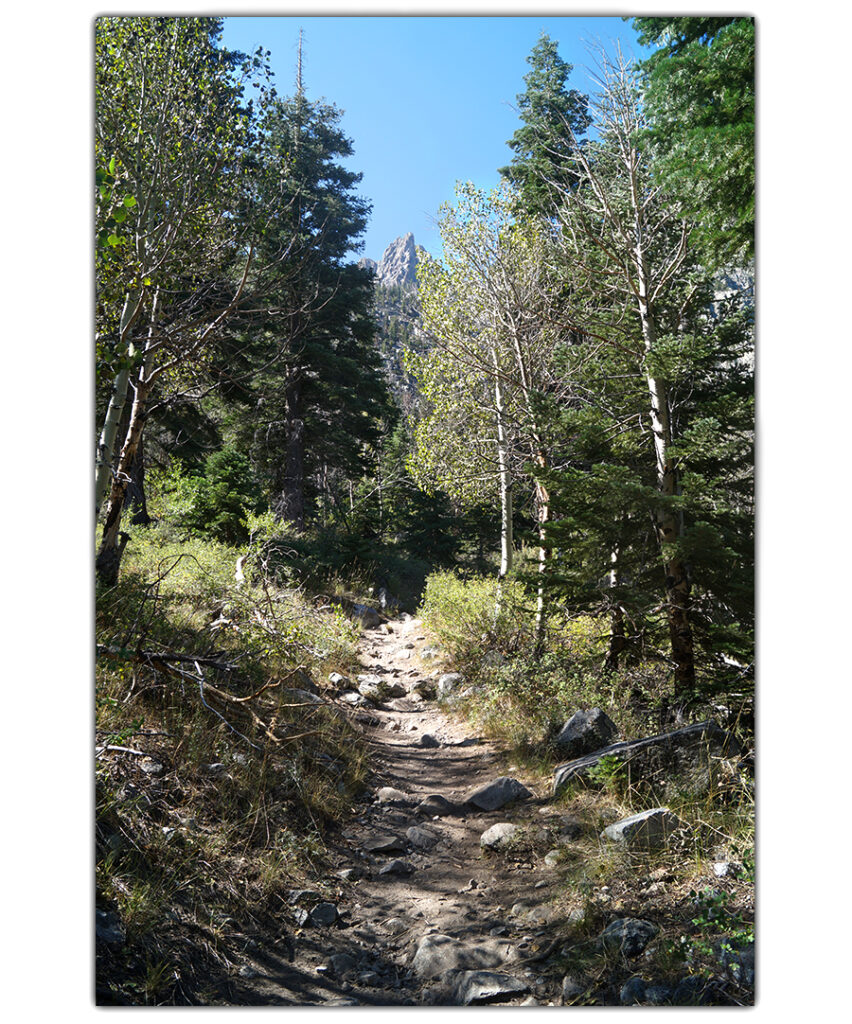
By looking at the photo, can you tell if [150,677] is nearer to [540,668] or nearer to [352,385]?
[540,668]

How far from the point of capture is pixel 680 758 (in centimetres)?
402

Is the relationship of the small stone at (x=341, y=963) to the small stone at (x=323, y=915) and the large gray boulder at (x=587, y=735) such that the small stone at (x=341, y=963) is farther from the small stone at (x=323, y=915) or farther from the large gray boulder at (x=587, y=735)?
the large gray boulder at (x=587, y=735)

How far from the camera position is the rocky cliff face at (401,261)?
6.61 metres

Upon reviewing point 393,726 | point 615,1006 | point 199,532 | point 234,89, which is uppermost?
point 234,89

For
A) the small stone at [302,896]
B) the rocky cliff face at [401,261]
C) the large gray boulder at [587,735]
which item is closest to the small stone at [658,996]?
the small stone at [302,896]

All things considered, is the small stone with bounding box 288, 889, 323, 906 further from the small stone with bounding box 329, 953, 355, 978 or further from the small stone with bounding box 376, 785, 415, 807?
the small stone with bounding box 376, 785, 415, 807

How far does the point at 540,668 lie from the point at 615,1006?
4750mm

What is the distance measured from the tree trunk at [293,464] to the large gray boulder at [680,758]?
1290 cm

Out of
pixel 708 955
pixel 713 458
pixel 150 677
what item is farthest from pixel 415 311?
pixel 708 955

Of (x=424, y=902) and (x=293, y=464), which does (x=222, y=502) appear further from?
(x=424, y=902)

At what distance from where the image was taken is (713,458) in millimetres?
4340

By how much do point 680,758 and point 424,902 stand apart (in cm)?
187

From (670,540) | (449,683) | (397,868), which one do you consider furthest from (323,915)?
(449,683)

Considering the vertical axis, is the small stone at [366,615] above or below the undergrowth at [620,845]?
below
